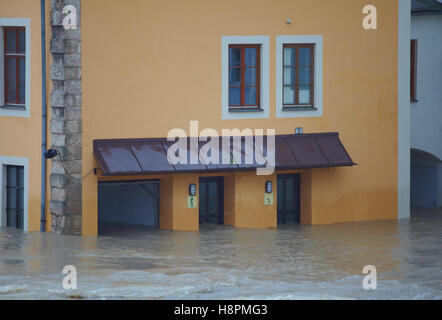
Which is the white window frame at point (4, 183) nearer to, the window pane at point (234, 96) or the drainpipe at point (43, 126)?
the drainpipe at point (43, 126)

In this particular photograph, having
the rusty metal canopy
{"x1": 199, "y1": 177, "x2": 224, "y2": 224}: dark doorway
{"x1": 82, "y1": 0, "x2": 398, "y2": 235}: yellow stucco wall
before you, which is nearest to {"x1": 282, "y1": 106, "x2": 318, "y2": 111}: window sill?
{"x1": 82, "y1": 0, "x2": 398, "y2": 235}: yellow stucco wall

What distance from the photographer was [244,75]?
25516mm

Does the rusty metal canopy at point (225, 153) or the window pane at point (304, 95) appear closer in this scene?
the rusty metal canopy at point (225, 153)

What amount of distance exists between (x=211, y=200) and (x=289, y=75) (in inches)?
146

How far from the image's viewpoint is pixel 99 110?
23.8m

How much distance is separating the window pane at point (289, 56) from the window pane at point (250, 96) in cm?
109

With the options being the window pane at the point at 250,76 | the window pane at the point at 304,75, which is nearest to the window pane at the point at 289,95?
the window pane at the point at 304,75

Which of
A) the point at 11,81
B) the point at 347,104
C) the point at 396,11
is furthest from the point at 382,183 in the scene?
the point at 11,81

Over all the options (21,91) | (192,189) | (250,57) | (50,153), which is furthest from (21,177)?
(250,57)

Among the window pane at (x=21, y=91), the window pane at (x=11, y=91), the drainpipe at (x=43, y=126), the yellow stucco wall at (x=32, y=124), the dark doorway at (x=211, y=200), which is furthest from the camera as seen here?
the dark doorway at (x=211, y=200)

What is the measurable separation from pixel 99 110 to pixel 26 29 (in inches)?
98.4

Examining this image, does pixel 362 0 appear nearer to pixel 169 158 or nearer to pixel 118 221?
pixel 169 158

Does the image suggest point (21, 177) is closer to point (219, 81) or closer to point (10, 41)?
point (10, 41)

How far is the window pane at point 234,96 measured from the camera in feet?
83.5
